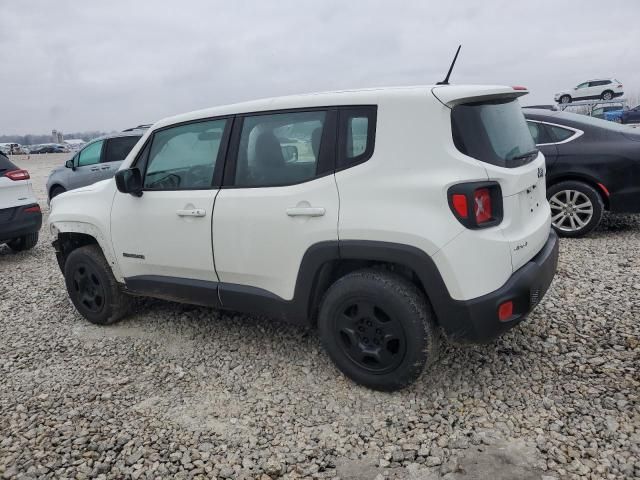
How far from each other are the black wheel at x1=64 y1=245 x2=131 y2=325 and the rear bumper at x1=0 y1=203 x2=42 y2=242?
2.87 m

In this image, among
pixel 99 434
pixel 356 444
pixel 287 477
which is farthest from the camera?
pixel 99 434

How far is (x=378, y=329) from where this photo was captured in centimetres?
277

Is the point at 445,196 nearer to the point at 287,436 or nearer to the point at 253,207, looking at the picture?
the point at 253,207

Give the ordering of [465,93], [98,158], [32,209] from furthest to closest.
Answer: [98,158] < [32,209] < [465,93]

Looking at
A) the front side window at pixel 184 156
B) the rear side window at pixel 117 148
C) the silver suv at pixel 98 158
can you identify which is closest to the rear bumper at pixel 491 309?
the front side window at pixel 184 156

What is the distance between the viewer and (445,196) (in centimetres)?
246

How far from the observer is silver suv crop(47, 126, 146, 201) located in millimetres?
9711

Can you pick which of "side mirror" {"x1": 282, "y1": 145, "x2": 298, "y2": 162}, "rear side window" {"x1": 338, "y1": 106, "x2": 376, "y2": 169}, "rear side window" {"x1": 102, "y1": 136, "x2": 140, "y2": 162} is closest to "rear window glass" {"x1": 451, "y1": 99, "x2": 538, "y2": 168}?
"rear side window" {"x1": 338, "y1": 106, "x2": 376, "y2": 169}

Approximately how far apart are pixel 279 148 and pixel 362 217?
0.79 meters

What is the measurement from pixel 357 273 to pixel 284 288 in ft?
1.68

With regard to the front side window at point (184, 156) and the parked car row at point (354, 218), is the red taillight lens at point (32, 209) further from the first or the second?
the front side window at point (184, 156)

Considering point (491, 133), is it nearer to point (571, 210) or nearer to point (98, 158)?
point (571, 210)

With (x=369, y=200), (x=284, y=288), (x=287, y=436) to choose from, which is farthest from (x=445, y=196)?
(x=287, y=436)

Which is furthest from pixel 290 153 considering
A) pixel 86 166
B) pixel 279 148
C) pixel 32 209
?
pixel 86 166
